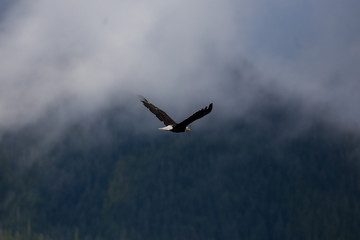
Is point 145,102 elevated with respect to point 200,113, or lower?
elevated

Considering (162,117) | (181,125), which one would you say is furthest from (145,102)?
(181,125)

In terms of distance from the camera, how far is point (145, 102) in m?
91.1

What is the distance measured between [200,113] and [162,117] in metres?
14.2

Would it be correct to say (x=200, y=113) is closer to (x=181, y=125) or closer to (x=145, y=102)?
(x=181, y=125)

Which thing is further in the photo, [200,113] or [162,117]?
[162,117]

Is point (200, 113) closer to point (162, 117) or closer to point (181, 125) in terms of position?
point (181, 125)

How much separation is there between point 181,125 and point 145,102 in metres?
12.1

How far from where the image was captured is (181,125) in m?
80.6

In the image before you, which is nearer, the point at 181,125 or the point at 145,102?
the point at 181,125

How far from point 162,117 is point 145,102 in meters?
4.06

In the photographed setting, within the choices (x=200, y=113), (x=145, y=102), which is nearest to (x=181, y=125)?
(x=200, y=113)

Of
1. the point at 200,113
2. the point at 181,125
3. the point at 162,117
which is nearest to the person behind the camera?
the point at 200,113

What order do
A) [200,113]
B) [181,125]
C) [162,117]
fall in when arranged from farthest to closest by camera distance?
[162,117] → [181,125] → [200,113]

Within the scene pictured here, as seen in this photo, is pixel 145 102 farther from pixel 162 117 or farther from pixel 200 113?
pixel 200 113
